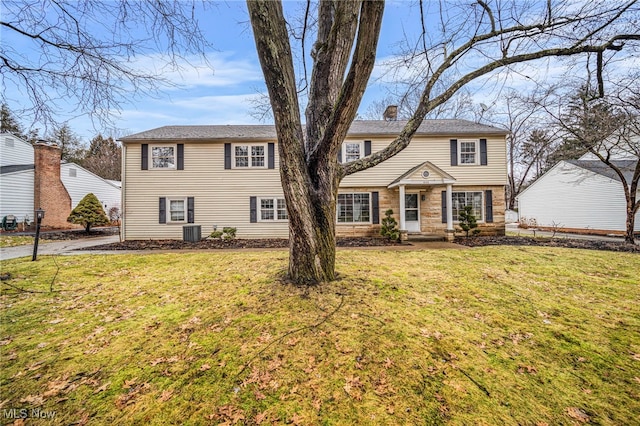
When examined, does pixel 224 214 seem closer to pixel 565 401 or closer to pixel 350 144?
pixel 350 144

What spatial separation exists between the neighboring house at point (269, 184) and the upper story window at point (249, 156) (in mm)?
46

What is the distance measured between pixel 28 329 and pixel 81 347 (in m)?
1.04

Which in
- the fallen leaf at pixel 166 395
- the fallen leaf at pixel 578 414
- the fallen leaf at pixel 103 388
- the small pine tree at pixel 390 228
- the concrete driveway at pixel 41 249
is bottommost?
the fallen leaf at pixel 578 414

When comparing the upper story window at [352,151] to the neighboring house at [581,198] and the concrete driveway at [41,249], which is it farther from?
the neighboring house at [581,198]

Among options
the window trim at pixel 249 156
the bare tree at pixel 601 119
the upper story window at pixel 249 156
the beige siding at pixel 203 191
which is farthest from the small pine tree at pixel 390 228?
the bare tree at pixel 601 119

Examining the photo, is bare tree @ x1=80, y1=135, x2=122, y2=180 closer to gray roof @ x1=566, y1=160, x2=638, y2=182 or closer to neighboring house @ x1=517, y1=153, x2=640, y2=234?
Result: neighboring house @ x1=517, y1=153, x2=640, y2=234

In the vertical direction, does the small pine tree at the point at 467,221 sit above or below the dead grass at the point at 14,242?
above

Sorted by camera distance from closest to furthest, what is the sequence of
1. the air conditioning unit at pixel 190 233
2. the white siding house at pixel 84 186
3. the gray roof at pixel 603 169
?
the air conditioning unit at pixel 190 233 → the gray roof at pixel 603 169 → the white siding house at pixel 84 186

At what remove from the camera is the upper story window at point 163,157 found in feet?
38.3

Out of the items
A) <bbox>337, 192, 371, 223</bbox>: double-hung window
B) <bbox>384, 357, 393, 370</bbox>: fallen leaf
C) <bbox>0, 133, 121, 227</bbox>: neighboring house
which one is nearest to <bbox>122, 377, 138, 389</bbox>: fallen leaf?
<bbox>384, 357, 393, 370</bbox>: fallen leaf

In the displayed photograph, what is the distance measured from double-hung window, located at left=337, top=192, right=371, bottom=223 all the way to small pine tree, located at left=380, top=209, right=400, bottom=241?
0.92 m

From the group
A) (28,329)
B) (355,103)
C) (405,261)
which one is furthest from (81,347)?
(405,261)

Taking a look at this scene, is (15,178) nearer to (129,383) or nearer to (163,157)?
(163,157)

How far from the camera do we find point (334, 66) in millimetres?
3762
